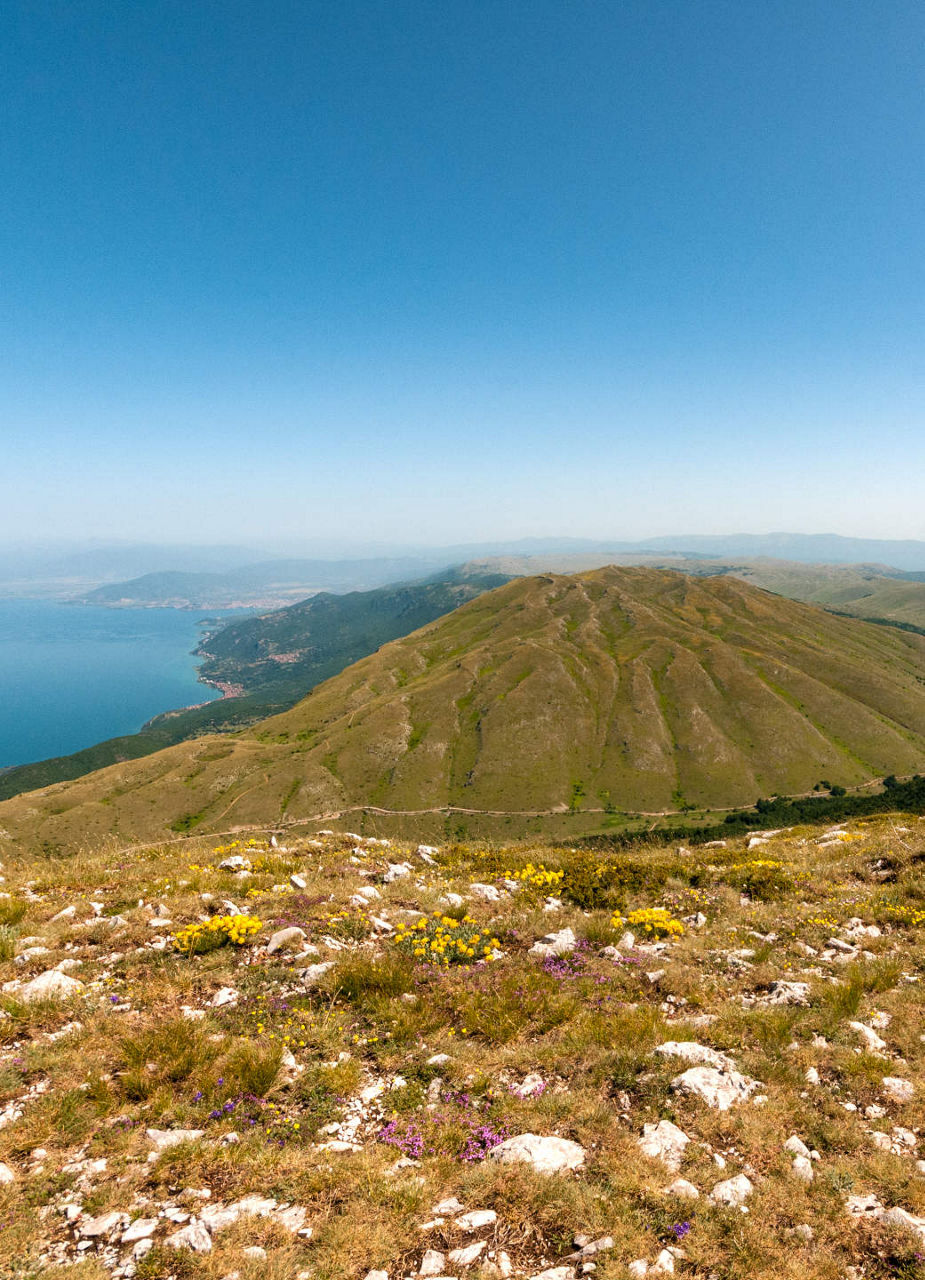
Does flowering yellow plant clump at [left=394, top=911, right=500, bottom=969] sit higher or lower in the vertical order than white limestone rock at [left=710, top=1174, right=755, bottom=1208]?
lower

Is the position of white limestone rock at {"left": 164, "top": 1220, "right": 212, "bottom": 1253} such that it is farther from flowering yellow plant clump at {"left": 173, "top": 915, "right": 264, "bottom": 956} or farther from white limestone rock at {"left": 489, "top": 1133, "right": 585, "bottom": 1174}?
flowering yellow plant clump at {"left": 173, "top": 915, "right": 264, "bottom": 956}

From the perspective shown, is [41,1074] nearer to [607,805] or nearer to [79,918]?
[79,918]

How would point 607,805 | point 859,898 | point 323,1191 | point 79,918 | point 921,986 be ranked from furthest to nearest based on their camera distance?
point 607,805, point 859,898, point 79,918, point 921,986, point 323,1191

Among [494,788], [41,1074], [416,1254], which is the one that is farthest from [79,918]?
[494,788]

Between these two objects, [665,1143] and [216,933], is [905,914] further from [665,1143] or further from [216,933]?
[216,933]

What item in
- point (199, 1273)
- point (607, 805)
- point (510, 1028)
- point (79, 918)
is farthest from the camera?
point (607, 805)

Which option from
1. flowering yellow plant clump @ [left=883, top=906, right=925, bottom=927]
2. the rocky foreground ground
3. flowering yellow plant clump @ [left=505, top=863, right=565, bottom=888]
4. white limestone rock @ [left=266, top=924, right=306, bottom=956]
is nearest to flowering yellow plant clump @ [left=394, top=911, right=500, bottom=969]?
the rocky foreground ground

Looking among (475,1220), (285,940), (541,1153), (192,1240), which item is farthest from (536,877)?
(192,1240)
